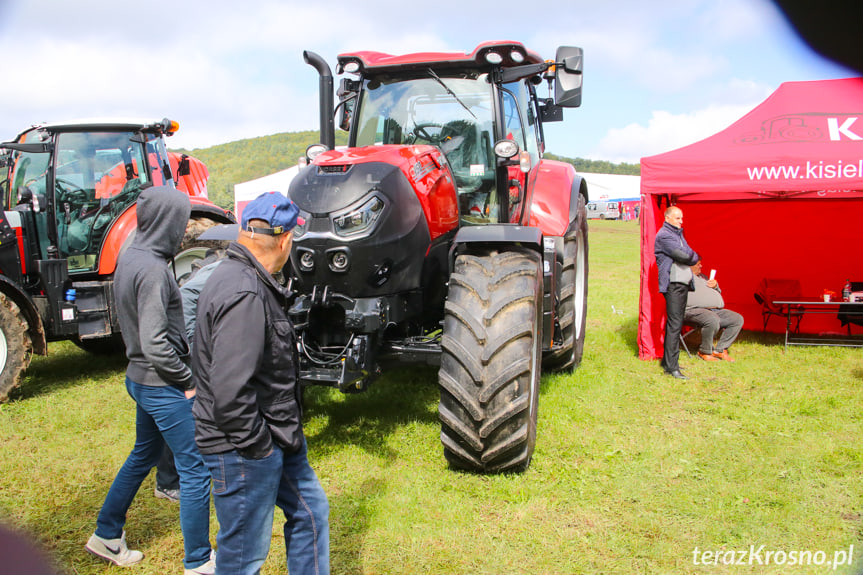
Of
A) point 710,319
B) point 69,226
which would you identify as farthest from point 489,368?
point 69,226

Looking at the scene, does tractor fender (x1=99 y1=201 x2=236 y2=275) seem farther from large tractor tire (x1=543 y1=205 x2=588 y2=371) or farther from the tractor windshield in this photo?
large tractor tire (x1=543 y1=205 x2=588 y2=371)

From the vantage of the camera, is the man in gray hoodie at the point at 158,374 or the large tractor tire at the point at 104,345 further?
the large tractor tire at the point at 104,345

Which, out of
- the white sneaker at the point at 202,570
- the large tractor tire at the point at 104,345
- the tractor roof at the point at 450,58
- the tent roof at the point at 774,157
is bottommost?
the large tractor tire at the point at 104,345

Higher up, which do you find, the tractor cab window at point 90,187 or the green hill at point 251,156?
the tractor cab window at point 90,187

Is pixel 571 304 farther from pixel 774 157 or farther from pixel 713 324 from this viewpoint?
pixel 774 157

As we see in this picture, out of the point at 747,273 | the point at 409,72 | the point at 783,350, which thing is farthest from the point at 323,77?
the point at 747,273

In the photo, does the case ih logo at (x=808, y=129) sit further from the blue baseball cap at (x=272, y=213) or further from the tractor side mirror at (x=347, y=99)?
the blue baseball cap at (x=272, y=213)

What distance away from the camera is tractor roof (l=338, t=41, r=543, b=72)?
14.5 feet

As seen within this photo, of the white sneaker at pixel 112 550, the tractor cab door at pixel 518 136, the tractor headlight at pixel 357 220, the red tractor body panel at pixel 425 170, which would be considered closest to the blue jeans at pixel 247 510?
the white sneaker at pixel 112 550

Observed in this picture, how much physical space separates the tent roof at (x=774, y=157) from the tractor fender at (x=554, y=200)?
1270 millimetres

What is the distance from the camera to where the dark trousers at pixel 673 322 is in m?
6.43

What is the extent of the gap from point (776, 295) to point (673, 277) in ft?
9.08

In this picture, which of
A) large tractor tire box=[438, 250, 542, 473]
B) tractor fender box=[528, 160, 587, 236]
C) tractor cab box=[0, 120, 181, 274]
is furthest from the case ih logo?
tractor cab box=[0, 120, 181, 274]

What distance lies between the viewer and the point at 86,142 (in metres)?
6.75
